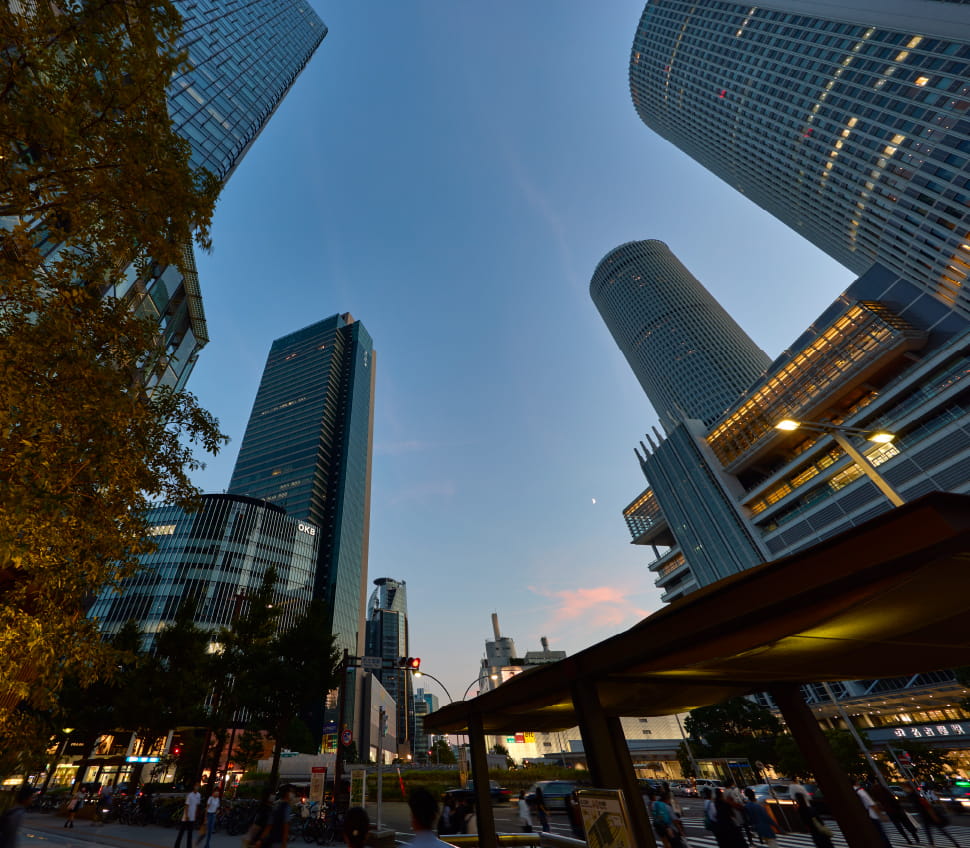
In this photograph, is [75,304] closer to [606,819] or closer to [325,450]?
[606,819]

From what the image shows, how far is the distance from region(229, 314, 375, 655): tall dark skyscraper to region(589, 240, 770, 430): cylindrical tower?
92.3 meters

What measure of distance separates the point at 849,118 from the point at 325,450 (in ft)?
435

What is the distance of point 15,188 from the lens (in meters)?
4.89

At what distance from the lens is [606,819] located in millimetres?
4840

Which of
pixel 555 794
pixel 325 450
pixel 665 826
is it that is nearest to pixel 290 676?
pixel 555 794

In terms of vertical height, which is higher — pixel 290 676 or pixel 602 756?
pixel 290 676

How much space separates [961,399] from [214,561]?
118 meters

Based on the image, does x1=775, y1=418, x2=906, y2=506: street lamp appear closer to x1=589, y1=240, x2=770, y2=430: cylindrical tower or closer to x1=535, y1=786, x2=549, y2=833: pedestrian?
x1=535, y1=786, x2=549, y2=833: pedestrian

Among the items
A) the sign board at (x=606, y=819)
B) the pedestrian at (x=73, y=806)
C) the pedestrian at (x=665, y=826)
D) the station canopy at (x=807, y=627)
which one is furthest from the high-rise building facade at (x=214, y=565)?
the sign board at (x=606, y=819)

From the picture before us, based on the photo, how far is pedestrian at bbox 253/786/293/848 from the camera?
7289 millimetres

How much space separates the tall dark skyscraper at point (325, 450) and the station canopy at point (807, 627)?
110 m

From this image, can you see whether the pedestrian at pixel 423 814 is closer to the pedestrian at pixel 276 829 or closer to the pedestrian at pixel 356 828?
the pedestrian at pixel 356 828

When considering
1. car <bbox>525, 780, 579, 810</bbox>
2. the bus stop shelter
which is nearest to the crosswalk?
car <bbox>525, 780, 579, 810</bbox>

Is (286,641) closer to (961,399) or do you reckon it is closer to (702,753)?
(702,753)
